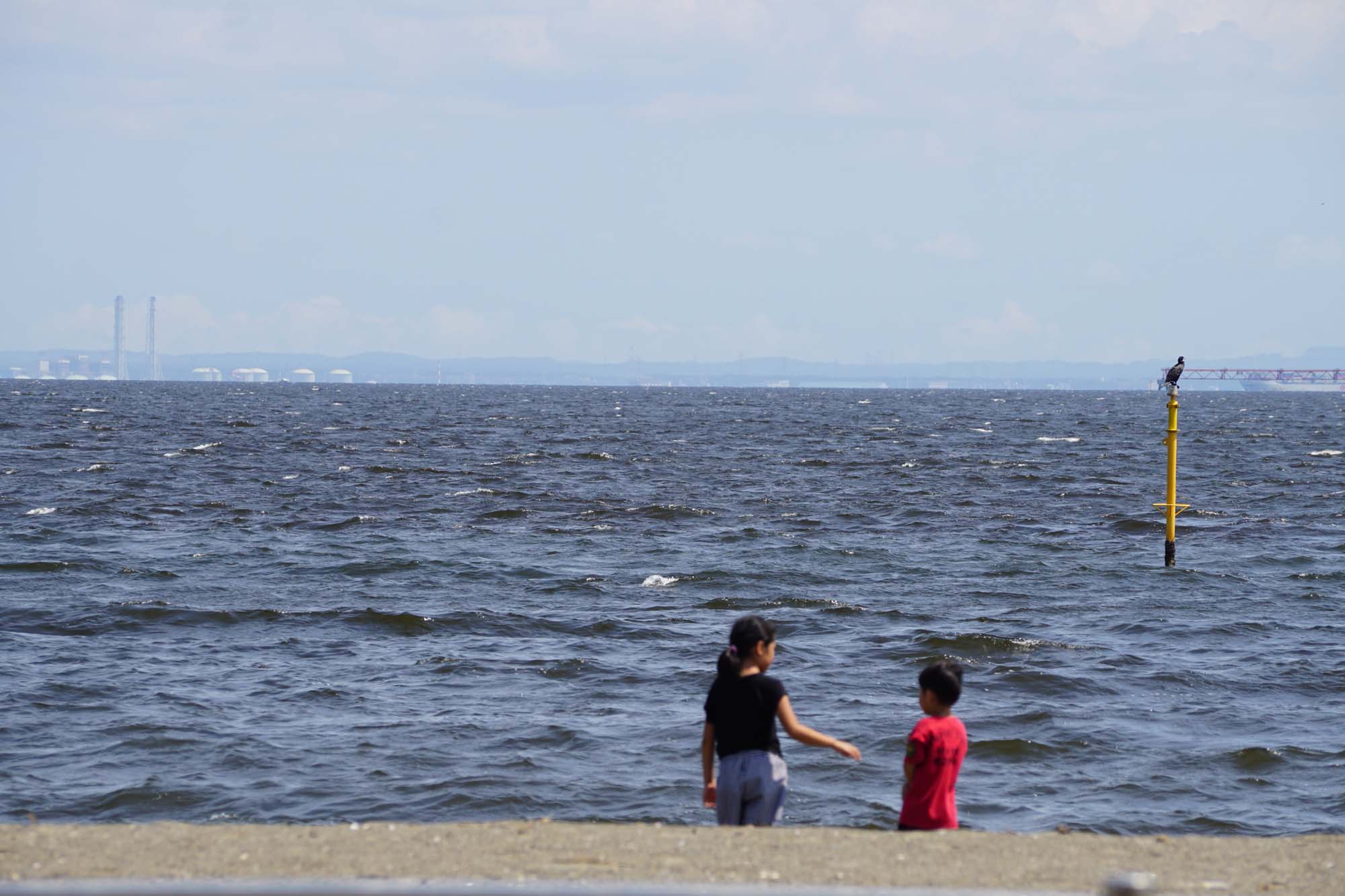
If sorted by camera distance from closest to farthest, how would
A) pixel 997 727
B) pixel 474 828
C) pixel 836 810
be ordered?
pixel 474 828, pixel 836 810, pixel 997 727

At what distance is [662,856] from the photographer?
25.2 ft

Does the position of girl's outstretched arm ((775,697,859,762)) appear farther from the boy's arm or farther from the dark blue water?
the dark blue water

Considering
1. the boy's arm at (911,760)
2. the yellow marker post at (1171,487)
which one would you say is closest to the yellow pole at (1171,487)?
the yellow marker post at (1171,487)

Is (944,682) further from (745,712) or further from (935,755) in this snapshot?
(745,712)

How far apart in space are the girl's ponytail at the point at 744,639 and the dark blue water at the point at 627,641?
3922mm

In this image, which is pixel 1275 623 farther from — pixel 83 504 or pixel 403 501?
pixel 83 504

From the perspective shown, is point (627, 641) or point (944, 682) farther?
point (627, 641)

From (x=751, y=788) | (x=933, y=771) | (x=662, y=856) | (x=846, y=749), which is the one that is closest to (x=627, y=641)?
(x=751, y=788)

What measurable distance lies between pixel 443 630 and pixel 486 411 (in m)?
89.5

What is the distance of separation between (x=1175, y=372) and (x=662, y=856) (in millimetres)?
19193

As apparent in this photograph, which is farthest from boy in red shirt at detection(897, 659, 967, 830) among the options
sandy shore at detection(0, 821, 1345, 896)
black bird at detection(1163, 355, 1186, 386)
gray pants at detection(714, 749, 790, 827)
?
black bird at detection(1163, 355, 1186, 386)

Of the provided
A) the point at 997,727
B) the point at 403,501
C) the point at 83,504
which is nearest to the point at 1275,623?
the point at 997,727

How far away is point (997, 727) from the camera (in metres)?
14.5

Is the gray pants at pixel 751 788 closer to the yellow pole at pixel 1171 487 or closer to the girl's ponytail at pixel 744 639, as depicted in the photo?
the girl's ponytail at pixel 744 639
